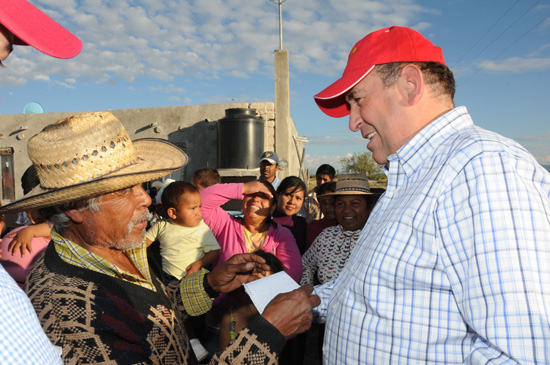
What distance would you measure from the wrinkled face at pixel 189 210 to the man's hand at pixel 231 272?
1697 millimetres


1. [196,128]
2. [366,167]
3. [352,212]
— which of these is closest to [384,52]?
[352,212]

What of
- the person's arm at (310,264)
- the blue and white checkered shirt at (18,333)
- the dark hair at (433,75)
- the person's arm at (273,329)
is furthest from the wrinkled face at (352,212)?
the blue and white checkered shirt at (18,333)

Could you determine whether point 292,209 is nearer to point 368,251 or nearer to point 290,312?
point 290,312

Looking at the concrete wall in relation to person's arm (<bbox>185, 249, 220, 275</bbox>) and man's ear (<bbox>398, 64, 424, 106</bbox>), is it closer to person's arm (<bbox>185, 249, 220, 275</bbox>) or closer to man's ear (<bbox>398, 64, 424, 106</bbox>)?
person's arm (<bbox>185, 249, 220, 275</bbox>)

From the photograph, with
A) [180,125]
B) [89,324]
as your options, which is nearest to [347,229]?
[89,324]

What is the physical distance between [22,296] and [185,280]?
5.71 ft

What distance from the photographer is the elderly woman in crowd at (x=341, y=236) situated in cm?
360

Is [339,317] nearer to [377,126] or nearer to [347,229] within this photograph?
[377,126]

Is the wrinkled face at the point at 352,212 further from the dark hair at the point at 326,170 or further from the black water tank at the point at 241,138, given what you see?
the black water tank at the point at 241,138

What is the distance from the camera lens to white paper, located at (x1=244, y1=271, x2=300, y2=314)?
1.85m

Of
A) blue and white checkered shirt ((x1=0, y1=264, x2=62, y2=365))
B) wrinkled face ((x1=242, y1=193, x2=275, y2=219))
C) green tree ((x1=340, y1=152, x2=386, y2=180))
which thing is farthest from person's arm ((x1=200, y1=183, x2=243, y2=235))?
green tree ((x1=340, y1=152, x2=386, y2=180))

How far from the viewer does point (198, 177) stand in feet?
19.4

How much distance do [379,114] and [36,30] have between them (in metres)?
1.29

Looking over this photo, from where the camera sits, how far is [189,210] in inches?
159
